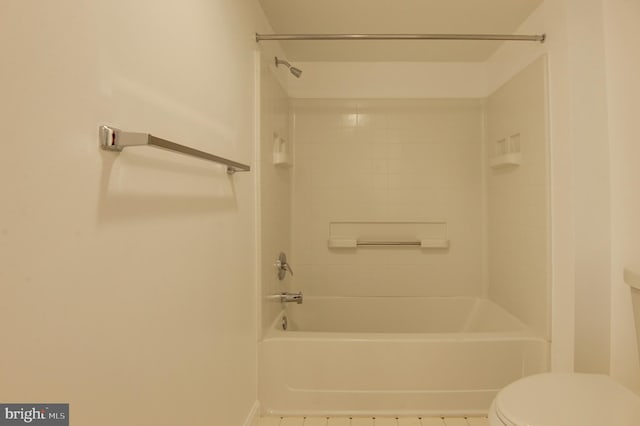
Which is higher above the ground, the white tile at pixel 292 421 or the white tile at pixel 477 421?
the white tile at pixel 477 421

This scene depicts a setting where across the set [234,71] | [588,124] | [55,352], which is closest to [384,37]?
[234,71]

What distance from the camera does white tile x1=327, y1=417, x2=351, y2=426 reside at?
1.84 meters

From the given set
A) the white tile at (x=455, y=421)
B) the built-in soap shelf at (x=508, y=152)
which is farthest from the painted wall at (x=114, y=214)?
the built-in soap shelf at (x=508, y=152)

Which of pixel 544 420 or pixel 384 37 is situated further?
pixel 384 37

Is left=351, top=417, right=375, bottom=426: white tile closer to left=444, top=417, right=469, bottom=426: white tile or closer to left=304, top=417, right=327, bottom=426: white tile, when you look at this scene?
left=304, top=417, right=327, bottom=426: white tile

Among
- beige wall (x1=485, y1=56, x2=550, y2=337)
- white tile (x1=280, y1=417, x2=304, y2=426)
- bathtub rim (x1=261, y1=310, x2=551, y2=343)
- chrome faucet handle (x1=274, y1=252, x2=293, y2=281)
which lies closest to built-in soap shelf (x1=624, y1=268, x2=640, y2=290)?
beige wall (x1=485, y1=56, x2=550, y2=337)

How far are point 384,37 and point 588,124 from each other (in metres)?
1.00

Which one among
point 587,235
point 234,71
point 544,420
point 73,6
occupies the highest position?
point 234,71

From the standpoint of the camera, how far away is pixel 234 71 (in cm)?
157

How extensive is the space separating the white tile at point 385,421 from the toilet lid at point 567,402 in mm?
801

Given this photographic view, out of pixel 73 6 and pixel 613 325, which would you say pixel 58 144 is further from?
pixel 613 325

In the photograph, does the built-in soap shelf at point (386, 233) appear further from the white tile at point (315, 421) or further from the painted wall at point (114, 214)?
the painted wall at point (114, 214)

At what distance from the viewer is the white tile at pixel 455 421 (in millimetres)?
1831

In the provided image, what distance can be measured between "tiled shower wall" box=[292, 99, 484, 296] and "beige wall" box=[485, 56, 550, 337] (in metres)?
0.16
